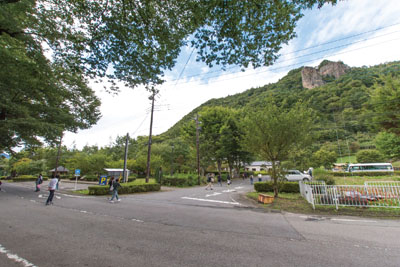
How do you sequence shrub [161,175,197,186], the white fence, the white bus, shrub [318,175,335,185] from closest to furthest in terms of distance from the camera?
the white fence → shrub [318,175,335,185] → shrub [161,175,197,186] → the white bus

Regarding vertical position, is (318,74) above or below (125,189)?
above

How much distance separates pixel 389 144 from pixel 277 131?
97.3 ft

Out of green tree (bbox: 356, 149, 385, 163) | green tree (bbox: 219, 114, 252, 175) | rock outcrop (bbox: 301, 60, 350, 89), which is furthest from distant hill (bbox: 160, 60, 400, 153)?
green tree (bbox: 219, 114, 252, 175)

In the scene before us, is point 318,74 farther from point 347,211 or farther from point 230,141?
point 347,211

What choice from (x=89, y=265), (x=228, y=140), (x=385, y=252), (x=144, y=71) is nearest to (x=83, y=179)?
(x=228, y=140)

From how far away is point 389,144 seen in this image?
87.0ft

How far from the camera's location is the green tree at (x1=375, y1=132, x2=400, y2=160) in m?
24.0

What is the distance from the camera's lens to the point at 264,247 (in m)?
3.71

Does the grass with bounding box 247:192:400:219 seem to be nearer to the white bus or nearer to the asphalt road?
the asphalt road

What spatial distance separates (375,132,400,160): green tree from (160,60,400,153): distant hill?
2.29 m

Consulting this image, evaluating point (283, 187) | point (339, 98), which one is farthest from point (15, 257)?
point (339, 98)

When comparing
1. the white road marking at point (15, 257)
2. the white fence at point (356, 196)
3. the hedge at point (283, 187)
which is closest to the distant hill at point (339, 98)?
the white fence at point (356, 196)

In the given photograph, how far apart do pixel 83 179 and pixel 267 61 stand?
40532mm

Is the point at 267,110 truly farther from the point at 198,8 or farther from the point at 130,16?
the point at 130,16
